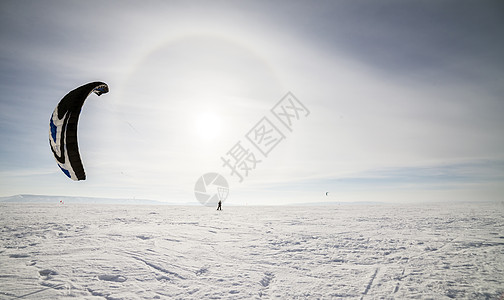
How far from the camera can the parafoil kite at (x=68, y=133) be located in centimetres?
760

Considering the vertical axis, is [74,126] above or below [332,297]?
above

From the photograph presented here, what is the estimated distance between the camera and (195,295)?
17.4ft

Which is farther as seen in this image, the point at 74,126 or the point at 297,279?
the point at 74,126

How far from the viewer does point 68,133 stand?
7582 mm

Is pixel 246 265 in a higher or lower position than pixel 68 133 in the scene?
lower

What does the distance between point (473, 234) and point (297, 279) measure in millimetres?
10536

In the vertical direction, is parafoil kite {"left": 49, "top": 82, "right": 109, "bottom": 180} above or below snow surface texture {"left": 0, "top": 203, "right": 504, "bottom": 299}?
above

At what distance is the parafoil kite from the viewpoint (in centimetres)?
760

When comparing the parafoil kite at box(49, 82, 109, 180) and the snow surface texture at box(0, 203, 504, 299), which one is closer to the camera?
the snow surface texture at box(0, 203, 504, 299)

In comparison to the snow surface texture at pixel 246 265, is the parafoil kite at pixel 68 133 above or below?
above

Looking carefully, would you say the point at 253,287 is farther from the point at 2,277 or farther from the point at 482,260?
the point at 482,260

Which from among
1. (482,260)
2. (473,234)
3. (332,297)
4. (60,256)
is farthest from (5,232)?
(473,234)

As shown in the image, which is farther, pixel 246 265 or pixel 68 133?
pixel 68 133

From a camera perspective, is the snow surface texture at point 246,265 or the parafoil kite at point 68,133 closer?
the snow surface texture at point 246,265
